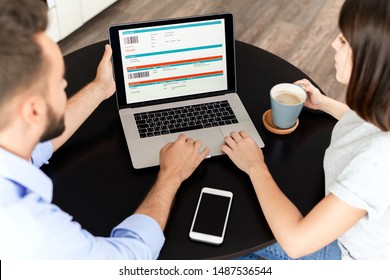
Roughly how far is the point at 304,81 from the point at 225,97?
0.24m

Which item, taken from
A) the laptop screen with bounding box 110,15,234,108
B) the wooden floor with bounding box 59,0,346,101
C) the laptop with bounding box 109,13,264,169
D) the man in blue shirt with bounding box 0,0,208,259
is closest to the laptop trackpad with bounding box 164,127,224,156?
the laptop with bounding box 109,13,264,169

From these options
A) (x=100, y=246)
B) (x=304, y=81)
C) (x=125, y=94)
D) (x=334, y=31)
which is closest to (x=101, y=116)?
(x=125, y=94)

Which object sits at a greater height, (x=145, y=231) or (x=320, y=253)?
(x=145, y=231)

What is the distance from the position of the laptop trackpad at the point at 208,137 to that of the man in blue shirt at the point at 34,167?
25cm

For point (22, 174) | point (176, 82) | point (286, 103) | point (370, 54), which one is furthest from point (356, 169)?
point (22, 174)

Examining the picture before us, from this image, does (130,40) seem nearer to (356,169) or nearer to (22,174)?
(22,174)

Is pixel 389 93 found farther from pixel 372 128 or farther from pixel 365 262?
pixel 365 262

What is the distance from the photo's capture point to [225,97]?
141cm

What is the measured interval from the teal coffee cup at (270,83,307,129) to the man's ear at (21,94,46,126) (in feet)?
2.01

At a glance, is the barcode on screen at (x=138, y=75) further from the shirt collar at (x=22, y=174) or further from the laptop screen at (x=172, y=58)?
the shirt collar at (x=22, y=174)

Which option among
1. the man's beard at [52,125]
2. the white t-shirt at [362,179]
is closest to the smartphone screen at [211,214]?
the white t-shirt at [362,179]

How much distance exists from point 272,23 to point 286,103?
189 centimetres

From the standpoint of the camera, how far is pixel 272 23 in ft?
10.1

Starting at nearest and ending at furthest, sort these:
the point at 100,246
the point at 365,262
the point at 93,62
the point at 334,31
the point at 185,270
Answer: the point at 100,246 < the point at 185,270 < the point at 365,262 < the point at 93,62 < the point at 334,31
